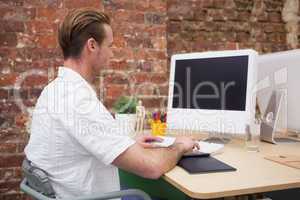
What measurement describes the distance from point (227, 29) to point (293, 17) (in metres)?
0.71

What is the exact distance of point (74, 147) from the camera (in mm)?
1233

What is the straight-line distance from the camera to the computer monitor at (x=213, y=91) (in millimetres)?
1652

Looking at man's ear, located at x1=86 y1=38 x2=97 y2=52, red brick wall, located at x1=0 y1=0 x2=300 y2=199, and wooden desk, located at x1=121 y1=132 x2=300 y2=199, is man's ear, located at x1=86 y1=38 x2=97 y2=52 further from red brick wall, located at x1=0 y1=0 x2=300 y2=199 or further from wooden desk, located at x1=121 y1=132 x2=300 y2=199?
red brick wall, located at x1=0 y1=0 x2=300 y2=199

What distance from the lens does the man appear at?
3.89ft

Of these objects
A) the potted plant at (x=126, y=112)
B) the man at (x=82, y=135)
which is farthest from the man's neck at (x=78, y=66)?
the potted plant at (x=126, y=112)

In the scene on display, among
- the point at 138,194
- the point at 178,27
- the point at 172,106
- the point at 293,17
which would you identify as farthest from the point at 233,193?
the point at 293,17

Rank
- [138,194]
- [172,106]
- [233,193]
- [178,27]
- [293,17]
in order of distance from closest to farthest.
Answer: [233,193] < [138,194] < [172,106] < [178,27] < [293,17]

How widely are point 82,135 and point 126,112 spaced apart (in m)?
0.99

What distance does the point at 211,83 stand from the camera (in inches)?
70.3

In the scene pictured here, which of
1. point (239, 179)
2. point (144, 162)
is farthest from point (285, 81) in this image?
point (144, 162)

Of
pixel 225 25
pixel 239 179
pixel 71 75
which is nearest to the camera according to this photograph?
pixel 239 179

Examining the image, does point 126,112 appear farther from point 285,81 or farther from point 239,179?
point 239,179

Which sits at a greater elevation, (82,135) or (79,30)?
(79,30)

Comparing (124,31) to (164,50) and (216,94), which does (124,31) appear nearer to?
(164,50)
